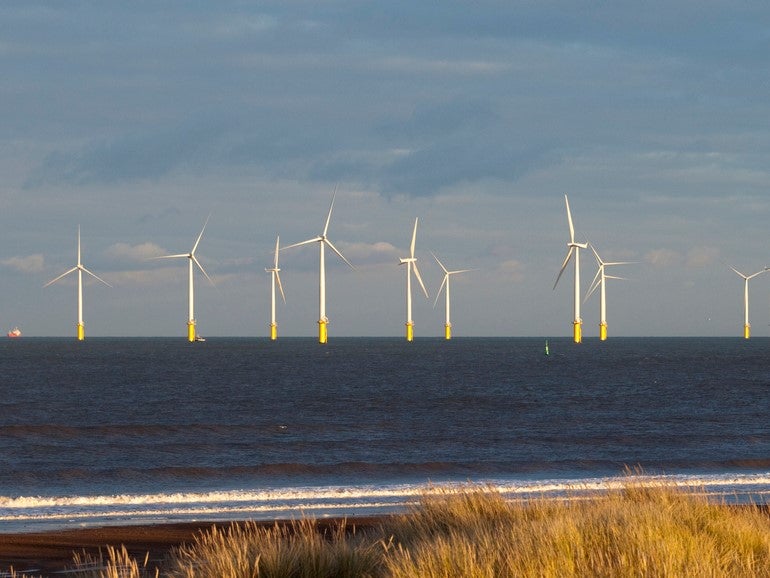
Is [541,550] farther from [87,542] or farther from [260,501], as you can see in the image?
[260,501]

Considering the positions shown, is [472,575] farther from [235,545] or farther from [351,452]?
[351,452]

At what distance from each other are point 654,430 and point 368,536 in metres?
40.7

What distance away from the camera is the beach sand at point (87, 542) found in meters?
18.0

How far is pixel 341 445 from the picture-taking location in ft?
151

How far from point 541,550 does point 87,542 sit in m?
11.8

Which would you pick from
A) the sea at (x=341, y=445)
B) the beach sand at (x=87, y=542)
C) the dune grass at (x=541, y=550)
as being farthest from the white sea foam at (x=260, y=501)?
the dune grass at (x=541, y=550)

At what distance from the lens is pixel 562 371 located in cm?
12519

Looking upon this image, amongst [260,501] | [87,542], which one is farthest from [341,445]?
[87,542]

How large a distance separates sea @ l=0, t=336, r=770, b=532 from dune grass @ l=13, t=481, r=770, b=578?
2.89m

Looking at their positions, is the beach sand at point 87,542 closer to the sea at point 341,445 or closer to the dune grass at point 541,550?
the sea at point 341,445

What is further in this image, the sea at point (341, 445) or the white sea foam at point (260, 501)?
the sea at point (341, 445)

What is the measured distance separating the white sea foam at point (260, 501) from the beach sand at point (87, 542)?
1.77m

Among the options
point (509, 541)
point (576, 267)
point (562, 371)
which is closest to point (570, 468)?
point (509, 541)

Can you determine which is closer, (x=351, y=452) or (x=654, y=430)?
(x=351, y=452)
